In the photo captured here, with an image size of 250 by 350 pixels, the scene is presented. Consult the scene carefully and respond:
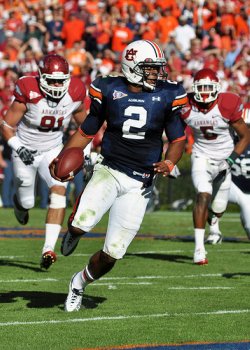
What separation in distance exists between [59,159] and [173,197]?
10485mm

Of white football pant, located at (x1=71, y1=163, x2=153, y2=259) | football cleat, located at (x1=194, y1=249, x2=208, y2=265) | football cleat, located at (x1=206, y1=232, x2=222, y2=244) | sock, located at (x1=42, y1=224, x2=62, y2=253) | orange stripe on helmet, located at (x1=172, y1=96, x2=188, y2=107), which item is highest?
orange stripe on helmet, located at (x1=172, y1=96, x2=188, y2=107)

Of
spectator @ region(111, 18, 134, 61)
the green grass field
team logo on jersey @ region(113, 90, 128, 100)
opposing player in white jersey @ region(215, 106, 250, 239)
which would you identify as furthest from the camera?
spectator @ region(111, 18, 134, 61)

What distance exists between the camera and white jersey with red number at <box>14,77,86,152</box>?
8.93 m

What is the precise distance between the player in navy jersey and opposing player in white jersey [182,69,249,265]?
9.50 ft

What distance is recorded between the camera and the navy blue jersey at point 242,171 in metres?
10.4

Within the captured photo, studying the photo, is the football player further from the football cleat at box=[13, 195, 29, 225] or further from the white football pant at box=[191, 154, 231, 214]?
the football cleat at box=[13, 195, 29, 225]

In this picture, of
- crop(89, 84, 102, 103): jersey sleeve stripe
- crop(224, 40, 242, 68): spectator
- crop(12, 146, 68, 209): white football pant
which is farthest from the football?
crop(224, 40, 242, 68): spectator

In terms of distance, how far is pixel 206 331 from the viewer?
5.70 metres

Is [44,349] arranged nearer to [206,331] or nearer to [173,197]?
[206,331]

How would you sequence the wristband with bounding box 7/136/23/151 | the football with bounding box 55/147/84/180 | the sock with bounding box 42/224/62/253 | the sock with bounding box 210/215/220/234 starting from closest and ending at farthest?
the football with bounding box 55/147/84/180 < the sock with bounding box 42/224/62/253 < the wristband with bounding box 7/136/23/151 < the sock with bounding box 210/215/220/234

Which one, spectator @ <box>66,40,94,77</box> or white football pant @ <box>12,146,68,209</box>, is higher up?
white football pant @ <box>12,146,68,209</box>

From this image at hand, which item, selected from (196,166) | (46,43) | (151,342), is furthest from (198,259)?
(46,43)

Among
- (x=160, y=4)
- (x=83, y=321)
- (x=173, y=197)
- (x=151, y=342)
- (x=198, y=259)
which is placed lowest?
(x=173, y=197)

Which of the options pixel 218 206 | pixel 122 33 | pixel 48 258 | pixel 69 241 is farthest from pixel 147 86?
pixel 122 33
